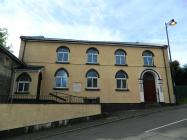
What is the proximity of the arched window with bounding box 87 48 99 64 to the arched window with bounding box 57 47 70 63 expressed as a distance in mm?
2420

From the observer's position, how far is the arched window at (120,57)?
2303 centimetres

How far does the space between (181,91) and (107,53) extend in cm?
1180

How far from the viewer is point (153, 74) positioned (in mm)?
23219

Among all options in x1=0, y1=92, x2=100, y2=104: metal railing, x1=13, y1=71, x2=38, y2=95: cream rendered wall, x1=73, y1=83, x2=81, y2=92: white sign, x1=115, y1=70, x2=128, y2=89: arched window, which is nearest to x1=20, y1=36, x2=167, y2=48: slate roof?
x1=115, y1=70, x2=128, y2=89: arched window

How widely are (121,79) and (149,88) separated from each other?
3.49 meters

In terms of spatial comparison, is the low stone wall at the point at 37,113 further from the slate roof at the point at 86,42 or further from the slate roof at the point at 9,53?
the slate roof at the point at 86,42

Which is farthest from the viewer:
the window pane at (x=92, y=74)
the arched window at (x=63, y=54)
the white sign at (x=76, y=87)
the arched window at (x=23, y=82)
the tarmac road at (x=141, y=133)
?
the arched window at (x=63, y=54)

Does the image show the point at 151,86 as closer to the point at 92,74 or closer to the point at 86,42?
the point at 92,74

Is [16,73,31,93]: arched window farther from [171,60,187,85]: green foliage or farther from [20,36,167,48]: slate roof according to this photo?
[171,60,187,85]: green foliage

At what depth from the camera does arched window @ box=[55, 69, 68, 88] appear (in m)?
21.4

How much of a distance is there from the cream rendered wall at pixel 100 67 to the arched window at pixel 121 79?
0.41m

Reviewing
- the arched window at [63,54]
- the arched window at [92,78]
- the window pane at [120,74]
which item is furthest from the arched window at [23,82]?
the window pane at [120,74]

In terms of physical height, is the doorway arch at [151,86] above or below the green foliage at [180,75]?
below

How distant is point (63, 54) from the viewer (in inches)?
890
